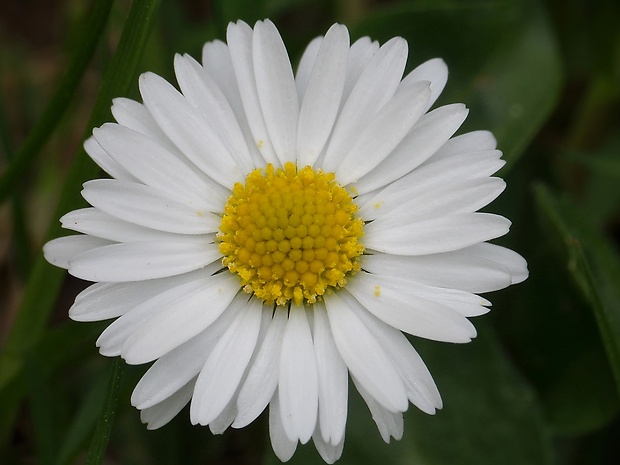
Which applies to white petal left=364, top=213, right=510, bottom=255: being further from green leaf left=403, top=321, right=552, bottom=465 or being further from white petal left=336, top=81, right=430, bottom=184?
green leaf left=403, top=321, right=552, bottom=465

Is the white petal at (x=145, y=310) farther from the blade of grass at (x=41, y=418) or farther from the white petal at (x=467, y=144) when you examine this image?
the white petal at (x=467, y=144)

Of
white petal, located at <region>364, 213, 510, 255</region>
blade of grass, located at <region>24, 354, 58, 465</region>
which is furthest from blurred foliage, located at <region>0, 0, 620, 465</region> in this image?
white petal, located at <region>364, 213, 510, 255</region>

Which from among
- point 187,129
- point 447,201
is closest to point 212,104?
point 187,129

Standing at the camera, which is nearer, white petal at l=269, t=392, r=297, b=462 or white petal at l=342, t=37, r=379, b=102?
white petal at l=269, t=392, r=297, b=462

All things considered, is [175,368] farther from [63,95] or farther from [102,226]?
[63,95]

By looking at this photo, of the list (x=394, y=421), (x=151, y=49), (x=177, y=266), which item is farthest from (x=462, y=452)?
(x=151, y=49)
